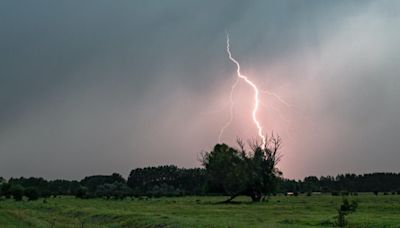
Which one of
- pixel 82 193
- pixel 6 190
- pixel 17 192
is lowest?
pixel 17 192

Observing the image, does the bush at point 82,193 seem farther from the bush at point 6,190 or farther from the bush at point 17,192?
the bush at point 17,192

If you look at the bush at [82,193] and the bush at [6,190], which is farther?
the bush at [82,193]

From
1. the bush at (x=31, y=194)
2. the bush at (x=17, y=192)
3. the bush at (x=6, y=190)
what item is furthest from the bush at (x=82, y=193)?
the bush at (x=17, y=192)

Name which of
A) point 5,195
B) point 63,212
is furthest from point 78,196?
point 63,212

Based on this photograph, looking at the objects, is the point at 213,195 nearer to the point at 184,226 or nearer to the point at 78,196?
the point at 78,196

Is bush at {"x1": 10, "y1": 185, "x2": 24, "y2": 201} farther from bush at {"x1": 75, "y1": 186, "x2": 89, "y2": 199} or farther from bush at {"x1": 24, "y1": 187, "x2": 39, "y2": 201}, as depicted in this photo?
bush at {"x1": 75, "y1": 186, "x2": 89, "y2": 199}

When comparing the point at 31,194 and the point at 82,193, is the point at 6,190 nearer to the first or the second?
the point at 31,194

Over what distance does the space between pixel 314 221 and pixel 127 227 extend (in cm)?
1507

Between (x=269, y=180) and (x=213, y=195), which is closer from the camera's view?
(x=269, y=180)

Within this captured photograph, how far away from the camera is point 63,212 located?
65812mm

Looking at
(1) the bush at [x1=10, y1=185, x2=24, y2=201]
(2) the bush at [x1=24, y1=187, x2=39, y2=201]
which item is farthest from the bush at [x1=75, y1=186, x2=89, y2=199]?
(1) the bush at [x1=10, y1=185, x2=24, y2=201]

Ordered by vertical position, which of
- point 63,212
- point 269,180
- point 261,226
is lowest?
point 261,226

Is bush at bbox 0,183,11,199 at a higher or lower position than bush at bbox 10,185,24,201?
higher

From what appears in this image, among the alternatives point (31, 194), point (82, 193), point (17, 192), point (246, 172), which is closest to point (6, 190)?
point (17, 192)
